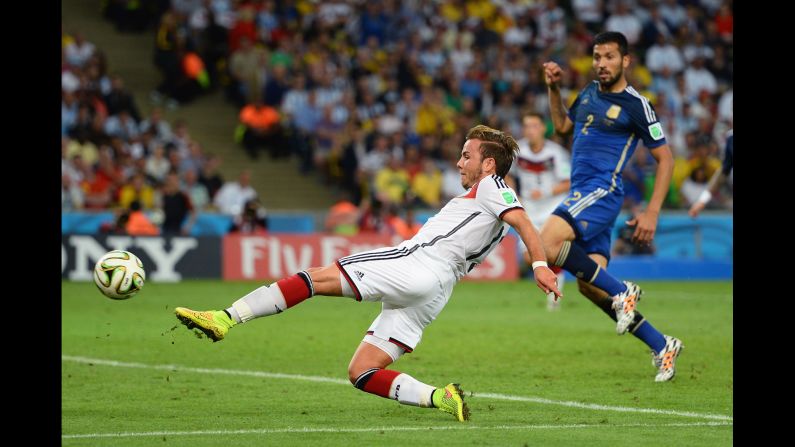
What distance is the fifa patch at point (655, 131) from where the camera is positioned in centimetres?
1017

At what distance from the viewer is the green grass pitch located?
743 cm

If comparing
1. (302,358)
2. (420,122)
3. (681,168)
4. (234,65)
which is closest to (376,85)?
(420,122)

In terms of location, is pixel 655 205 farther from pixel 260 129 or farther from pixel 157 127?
pixel 260 129

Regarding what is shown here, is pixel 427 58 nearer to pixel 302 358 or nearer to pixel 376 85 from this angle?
pixel 376 85

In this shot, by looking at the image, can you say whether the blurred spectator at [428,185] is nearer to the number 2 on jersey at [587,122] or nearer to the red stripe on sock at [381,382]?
the number 2 on jersey at [587,122]

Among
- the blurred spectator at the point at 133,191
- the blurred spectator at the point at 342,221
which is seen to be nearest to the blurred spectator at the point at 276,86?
the blurred spectator at the point at 342,221

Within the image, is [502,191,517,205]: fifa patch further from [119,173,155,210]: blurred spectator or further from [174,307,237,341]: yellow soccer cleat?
[119,173,155,210]: blurred spectator

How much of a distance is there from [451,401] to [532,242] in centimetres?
108

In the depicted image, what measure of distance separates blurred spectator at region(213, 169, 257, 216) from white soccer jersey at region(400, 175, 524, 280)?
51.4ft

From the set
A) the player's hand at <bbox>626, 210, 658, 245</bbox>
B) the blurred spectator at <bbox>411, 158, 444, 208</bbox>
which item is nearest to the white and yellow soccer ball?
the player's hand at <bbox>626, 210, 658, 245</bbox>

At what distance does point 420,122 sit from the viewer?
2752 centimetres

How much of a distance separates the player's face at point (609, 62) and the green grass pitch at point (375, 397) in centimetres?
240

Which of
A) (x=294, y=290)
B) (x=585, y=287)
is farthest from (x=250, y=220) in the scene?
(x=294, y=290)

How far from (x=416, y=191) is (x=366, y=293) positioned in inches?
704
